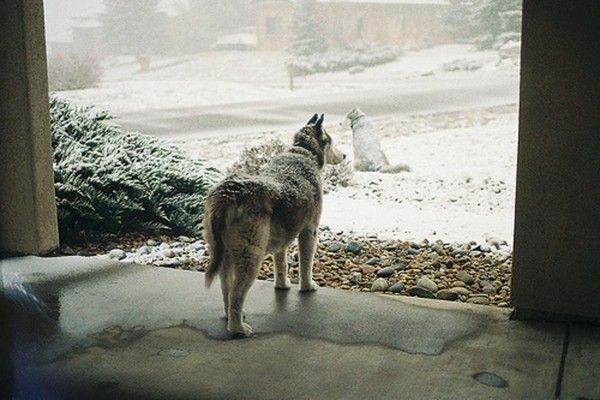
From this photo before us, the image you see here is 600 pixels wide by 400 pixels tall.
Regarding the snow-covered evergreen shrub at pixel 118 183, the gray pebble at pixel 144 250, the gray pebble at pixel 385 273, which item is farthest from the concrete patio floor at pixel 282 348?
the snow-covered evergreen shrub at pixel 118 183

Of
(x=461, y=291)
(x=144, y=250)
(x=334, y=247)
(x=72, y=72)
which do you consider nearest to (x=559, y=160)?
(x=461, y=291)

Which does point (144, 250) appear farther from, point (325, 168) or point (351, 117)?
point (351, 117)

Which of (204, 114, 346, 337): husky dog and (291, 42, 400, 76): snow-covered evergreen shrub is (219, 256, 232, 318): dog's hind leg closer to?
(204, 114, 346, 337): husky dog

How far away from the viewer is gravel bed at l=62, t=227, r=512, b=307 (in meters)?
6.12

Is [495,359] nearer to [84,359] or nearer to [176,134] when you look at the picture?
[84,359]

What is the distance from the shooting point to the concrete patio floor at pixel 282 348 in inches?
170

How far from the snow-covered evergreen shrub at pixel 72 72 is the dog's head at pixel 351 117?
287cm

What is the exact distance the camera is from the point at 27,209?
7.02 meters

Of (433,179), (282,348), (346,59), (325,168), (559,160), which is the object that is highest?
(346,59)

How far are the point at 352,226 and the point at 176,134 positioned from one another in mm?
2352

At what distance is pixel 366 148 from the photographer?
8.27 metres

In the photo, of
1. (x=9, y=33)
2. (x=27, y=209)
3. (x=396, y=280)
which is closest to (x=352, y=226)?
(x=396, y=280)

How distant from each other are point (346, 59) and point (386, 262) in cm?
257

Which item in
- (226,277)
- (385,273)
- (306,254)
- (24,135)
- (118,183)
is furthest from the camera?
(118,183)
